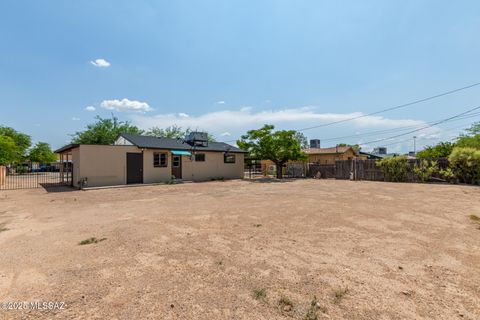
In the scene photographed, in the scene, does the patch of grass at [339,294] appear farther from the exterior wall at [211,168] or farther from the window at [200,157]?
the window at [200,157]

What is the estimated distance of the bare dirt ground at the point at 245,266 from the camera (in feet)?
8.26

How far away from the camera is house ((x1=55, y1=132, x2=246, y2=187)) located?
14.6 metres

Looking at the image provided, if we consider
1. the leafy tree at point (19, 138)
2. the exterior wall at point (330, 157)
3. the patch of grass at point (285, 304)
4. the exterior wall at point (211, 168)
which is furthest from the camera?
the leafy tree at point (19, 138)

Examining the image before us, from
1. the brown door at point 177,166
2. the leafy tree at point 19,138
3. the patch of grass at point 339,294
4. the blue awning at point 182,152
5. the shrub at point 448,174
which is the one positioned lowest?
the patch of grass at point 339,294

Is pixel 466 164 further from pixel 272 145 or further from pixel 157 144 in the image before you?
pixel 157 144

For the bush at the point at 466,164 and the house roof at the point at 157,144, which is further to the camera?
the house roof at the point at 157,144

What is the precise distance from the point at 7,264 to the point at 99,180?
12371 mm

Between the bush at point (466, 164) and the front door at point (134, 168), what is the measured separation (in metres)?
20.2

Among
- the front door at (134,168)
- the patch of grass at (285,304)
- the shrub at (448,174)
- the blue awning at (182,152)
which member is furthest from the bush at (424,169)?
the front door at (134,168)

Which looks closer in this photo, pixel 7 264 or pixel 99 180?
pixel 7 264

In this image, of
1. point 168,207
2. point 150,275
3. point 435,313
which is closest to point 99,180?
point 168,207

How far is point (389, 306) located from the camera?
254 cm

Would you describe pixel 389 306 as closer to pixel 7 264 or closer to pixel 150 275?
pixel 150 275

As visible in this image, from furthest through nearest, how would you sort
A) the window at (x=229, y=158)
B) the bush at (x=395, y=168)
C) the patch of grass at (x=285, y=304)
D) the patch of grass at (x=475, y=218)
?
the window at (x=229, y=158), the bush at (x=395, y=168), the patch of grass at (x=475, y=218), the patch of grass at (x=285, y=304)
